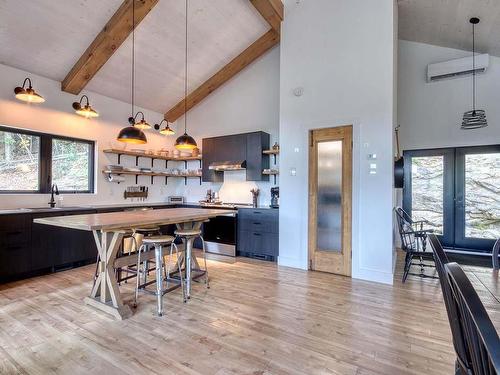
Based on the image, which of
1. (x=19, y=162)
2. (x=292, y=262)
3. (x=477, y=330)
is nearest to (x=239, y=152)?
(x=292, y=262)

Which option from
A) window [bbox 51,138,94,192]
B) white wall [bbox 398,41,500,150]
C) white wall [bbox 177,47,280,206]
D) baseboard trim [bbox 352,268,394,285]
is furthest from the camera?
white wall [bbox 177,47,280,206]

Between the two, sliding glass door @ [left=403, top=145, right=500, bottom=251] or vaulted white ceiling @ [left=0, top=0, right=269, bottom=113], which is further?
sliding glass door @ [left=403, top=145, right=500, bottom=251]

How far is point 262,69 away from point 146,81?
2.28 m

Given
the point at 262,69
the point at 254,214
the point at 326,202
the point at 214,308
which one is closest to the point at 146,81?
the point at 262,69

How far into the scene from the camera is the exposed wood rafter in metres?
4.37

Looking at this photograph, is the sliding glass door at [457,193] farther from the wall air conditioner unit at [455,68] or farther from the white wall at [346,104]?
the white wall at [346,104]

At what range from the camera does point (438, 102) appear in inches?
208

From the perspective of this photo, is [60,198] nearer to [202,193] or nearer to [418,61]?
[202,193]

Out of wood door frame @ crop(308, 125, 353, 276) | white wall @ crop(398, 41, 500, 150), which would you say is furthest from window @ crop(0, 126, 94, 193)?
white wall @ crop(398, 41, 500, 150)

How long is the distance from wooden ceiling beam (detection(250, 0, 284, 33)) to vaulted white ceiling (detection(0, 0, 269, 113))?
0.69ft

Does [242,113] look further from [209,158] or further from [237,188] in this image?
[237,188]

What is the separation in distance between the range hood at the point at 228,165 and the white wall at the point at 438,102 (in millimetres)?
3408

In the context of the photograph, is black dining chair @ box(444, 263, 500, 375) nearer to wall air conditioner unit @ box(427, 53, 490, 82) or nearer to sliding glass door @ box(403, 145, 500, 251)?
sliding glass door @ box(403, 145, 500, 251)

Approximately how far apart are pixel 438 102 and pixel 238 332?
5.59 m
